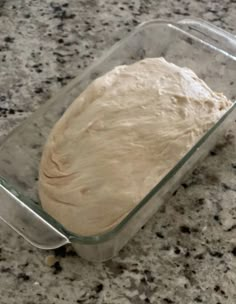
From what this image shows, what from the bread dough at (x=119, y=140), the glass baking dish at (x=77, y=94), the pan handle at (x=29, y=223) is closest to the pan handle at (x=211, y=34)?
the glass baking dish at (x=77, y=94)

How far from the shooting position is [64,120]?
0.78 m

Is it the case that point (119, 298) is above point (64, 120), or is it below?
below

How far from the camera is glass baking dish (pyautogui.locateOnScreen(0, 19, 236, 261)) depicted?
0.67m

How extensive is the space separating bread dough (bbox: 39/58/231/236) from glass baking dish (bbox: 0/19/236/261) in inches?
0.8

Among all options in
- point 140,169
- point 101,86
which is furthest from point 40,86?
point 140,169

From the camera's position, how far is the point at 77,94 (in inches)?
33.5

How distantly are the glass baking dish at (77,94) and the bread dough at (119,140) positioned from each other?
0.02 m

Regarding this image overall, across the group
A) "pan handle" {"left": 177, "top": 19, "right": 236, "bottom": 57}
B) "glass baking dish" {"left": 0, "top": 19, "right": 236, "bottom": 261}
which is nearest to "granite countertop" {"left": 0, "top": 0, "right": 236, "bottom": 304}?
"glass baking dish" {"left": 0, "top": 19, "right": 236, "bottom": 261}

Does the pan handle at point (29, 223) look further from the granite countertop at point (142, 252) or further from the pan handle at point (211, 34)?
the pan handle at point (211, 34)

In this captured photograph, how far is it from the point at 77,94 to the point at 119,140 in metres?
0.15

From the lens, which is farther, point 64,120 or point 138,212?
point 64,120

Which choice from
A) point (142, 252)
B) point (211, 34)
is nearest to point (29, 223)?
point (142, 252)

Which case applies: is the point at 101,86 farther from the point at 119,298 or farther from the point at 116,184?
the point at 119,298

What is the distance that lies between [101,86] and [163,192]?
17 cm
